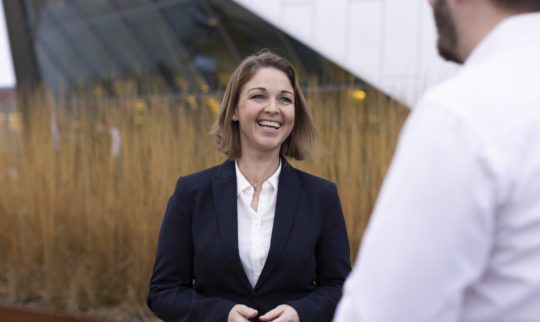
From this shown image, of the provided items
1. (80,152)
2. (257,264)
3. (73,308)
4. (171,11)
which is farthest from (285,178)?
(171,11)

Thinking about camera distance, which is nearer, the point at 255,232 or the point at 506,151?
the point at 506,151

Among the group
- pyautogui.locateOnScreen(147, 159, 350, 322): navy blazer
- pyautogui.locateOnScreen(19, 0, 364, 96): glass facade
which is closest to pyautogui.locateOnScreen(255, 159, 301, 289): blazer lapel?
pyautogui.locateOnScreen(147, 159, 350, 322): navy blazer

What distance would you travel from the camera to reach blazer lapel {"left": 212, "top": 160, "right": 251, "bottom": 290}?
1.78 metres

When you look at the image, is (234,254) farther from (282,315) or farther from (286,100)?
(286,100)

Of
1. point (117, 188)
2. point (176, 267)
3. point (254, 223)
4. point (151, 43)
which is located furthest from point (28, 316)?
point (151, 43)

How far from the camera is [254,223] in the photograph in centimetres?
186

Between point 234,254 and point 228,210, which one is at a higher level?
point 228,210

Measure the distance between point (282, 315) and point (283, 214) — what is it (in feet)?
0.88

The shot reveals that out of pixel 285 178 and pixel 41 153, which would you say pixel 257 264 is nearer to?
pixel 285 178

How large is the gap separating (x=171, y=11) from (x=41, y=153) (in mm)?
8843

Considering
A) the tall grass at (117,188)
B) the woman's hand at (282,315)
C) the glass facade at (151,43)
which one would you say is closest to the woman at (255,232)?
the woman's hand at (282,315)

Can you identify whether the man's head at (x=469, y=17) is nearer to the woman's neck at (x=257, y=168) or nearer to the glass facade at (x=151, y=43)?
the woman's neck at (x=257, y=168)

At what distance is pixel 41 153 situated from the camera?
15.9ft

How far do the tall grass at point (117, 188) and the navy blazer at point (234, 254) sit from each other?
1963mm
